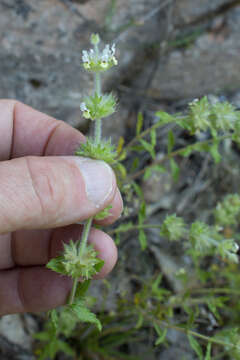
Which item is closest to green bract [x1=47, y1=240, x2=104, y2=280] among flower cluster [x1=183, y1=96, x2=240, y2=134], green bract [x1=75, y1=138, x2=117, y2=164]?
green bract [x1=75, y1=138, x2=117, y2=164]

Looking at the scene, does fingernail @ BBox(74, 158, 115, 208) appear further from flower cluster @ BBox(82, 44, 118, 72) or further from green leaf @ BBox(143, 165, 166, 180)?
green leaf @ BBox(143, 165, 166, 180)

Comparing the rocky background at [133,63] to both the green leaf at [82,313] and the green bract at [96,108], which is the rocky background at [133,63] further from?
the green bract at [96,108]

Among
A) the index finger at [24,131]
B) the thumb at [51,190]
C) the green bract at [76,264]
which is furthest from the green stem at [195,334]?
the index finger at [24,131]

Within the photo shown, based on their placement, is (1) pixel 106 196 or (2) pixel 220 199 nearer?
(1) pixel 106 196

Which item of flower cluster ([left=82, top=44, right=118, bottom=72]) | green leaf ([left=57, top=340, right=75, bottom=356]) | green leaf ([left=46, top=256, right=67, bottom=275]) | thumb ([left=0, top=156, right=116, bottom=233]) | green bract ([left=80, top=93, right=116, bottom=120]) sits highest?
flower cluster ([left=82, top=44, right=118, bottom=72])

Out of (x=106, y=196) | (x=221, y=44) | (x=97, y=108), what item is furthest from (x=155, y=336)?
(x=221, y=44)

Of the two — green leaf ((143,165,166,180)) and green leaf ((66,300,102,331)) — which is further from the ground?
green leaf ((143,165,166,180))

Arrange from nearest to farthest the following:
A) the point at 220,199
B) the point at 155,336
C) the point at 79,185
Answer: the point at 79,185, the point at 155,336, the point at 220,199

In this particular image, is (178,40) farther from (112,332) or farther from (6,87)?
(112,332)
